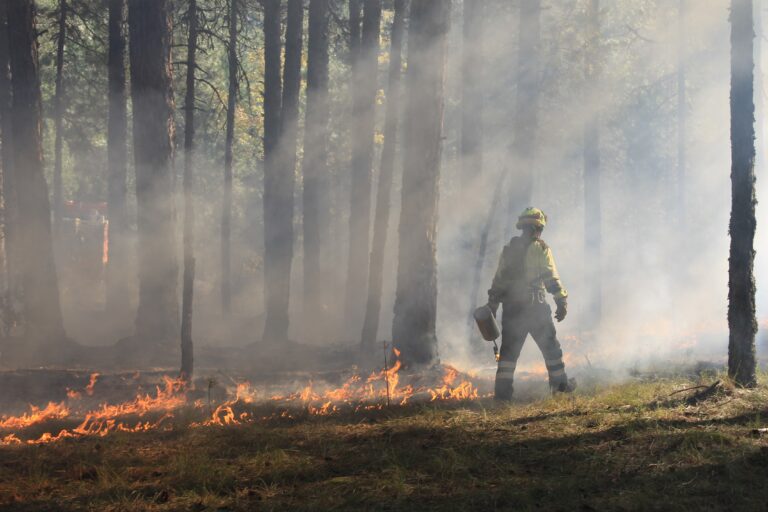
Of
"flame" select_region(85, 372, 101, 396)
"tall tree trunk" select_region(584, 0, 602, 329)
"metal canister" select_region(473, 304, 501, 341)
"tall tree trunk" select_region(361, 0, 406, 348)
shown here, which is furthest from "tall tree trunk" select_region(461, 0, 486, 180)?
"flame" select_region(85, 372, 101, 396)

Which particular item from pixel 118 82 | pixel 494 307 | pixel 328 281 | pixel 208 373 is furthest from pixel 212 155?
pixel 494 307

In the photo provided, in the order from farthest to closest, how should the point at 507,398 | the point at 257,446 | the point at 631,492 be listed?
the point at 507,398 < the point at 257,446 < the point at 631,492

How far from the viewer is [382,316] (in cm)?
2448

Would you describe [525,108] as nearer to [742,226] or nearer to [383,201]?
[383,201]

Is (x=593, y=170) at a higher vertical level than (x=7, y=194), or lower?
higher

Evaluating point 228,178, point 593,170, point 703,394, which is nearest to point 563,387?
point 703,394

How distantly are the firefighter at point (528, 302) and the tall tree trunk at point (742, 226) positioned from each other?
1.92 metres

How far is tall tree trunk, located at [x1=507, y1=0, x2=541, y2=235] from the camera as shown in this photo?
20.2 meters

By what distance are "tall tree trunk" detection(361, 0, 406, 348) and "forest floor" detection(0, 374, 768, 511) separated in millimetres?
6640

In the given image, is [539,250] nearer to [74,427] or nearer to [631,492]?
[631,492]

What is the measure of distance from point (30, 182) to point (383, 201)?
20.9 feet

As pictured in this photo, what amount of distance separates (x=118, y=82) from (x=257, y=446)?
13789 mm

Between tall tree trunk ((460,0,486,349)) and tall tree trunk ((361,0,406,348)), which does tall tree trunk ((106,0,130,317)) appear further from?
tall tree trunk ((460,0,486,349))

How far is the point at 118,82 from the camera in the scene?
18.8m
